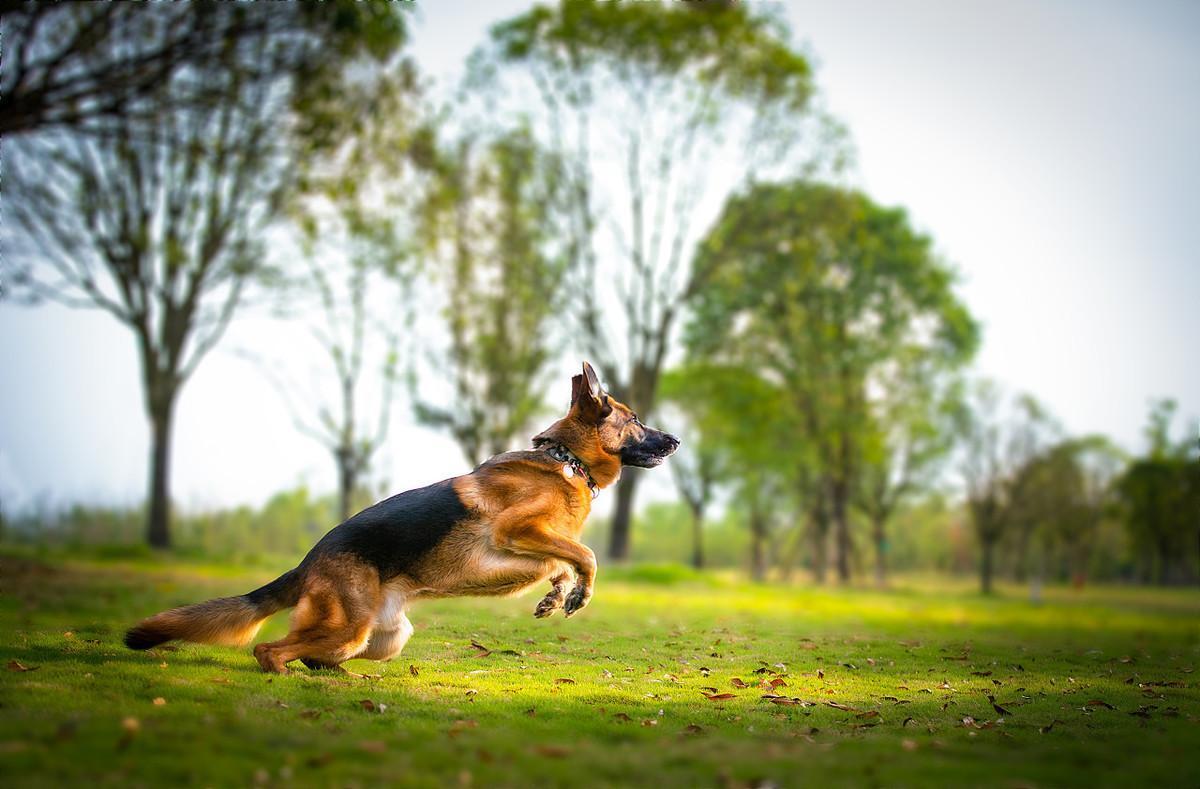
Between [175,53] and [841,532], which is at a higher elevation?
[175,53]

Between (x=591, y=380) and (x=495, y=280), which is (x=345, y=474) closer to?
(x=495, y=280)

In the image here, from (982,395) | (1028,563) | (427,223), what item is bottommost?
(1028,563)

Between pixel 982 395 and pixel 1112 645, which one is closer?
pixel 1112 645

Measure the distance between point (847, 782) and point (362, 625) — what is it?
3867 millimetres

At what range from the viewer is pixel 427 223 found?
109ft

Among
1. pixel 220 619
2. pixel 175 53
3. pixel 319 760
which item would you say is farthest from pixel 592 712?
pixel 175 53

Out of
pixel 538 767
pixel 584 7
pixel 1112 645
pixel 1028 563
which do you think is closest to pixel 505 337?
pixel 584 7

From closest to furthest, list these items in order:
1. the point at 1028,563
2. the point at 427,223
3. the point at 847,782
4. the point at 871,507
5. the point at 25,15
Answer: the point at 847,782 < the point at 25,15 < the point at 427,223 < the point at 871,507 < the point at 1028,563

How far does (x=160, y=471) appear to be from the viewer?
87.7ft

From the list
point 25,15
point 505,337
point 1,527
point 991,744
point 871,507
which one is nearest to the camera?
point 991,744

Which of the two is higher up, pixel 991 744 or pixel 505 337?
pixel 505 337

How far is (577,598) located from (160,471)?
24137 mm

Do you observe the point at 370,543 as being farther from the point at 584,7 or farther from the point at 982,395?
the point at 982,395

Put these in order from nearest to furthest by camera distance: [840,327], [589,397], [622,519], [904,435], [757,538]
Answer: [589,397]
[622,519]
[840,327]
[904,435]
[757,538]
